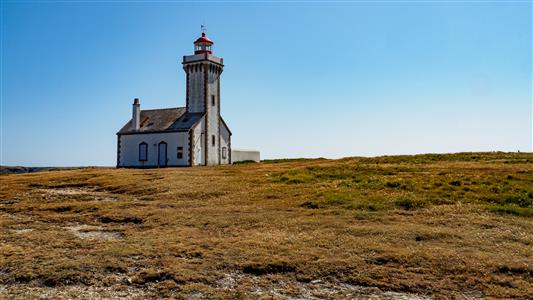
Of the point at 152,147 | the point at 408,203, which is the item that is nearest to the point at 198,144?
the point at 152,147

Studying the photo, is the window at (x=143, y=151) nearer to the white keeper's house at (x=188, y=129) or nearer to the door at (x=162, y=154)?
the white keeper's house at (x=188, y=129)

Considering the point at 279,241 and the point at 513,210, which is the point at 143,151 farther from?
the point at 513,210

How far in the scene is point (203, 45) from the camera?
56.9 meters

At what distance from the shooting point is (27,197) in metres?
27.5

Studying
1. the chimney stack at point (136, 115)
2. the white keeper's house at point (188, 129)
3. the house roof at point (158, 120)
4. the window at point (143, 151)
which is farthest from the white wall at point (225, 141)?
the chimney stack at point (136, 115)

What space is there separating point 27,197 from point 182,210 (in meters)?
12.1

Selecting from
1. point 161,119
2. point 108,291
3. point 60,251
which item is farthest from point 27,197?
point 161,119

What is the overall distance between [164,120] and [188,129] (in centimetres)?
571

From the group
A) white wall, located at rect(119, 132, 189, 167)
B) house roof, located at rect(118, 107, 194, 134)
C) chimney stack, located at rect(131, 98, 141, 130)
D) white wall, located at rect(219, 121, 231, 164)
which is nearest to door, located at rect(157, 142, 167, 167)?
white wall, located at rect(119, 132, 189, 167)

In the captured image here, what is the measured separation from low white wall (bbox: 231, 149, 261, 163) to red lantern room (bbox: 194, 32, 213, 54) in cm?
1349

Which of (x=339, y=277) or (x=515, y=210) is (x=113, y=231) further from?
(x=515, y=210)

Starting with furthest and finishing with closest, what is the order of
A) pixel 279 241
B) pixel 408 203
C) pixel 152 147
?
pixel 152 147, pixel 408 203, pixel 279 241

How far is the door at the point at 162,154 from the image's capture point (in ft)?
178

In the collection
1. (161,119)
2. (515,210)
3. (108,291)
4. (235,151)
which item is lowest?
(108,291)
